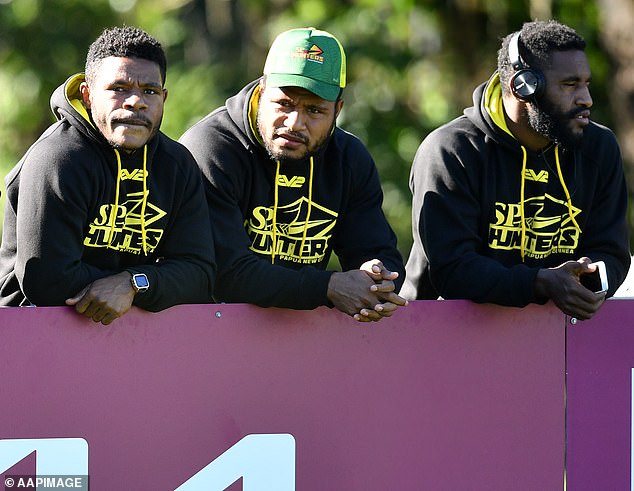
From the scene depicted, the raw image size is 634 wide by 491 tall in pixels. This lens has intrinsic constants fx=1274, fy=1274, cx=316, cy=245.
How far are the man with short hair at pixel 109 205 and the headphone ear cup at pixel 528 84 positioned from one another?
1.36m

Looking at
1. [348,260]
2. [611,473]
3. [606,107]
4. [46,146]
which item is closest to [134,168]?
[46,146]

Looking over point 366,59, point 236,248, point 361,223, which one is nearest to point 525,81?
point 361,223

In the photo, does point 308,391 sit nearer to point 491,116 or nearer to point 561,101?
point 491,116

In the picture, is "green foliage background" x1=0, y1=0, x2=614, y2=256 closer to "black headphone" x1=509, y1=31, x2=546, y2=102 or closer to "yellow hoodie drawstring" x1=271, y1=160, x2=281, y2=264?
"black headphone" x1=509, y1=31, x2=546, y2=102

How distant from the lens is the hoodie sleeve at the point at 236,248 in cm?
447

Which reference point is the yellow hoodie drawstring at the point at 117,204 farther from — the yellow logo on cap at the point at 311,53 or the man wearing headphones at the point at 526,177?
the man wearing headphones at the point at 526,177

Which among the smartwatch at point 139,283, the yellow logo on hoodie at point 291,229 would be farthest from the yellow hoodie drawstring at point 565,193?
the smartwatch at point 139,283

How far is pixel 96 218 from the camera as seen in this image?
445cm

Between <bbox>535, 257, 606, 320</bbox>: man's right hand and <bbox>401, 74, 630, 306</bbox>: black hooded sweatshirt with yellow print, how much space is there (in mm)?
242

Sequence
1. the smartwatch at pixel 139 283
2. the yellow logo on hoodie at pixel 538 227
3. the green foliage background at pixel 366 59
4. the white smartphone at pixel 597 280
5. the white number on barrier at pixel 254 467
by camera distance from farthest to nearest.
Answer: the green foliage background at pixel 366 59
the yellow logo on hoodie at pixel 538 227
the white smartphone at pixel 597 280
the white number on barrier at pixel 254 467
the smartwatch at pixel 139 283

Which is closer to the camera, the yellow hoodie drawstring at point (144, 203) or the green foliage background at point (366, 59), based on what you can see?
the yellow hoodie drawstring at point (144, 203)

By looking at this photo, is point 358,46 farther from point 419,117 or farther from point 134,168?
point 134,168

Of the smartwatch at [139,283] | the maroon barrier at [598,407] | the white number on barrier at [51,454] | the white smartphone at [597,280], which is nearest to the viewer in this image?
the white number on barrier at [51,454]

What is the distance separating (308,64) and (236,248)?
746 mm
